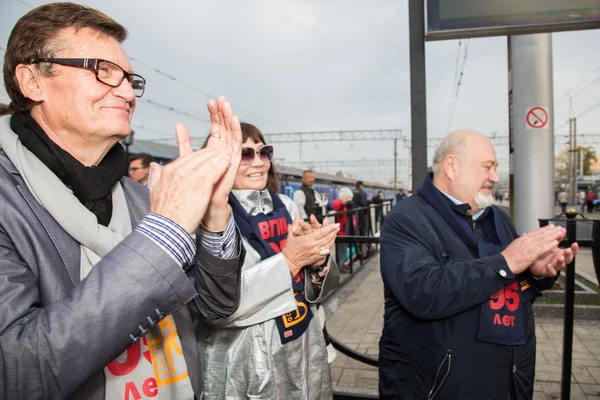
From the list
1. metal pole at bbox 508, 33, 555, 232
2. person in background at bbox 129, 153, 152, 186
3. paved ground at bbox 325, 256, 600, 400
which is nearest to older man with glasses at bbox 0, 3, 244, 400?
paved ground at bbox 325, 256, 600, 400

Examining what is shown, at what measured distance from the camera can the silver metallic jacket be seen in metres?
1.71

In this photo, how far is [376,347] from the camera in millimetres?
4301

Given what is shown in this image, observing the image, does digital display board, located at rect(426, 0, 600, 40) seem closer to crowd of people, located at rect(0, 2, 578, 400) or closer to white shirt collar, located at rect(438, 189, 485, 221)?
crowd of people, located at rect(0, 2, 578, 400)

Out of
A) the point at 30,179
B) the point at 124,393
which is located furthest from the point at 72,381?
the point at 30,179

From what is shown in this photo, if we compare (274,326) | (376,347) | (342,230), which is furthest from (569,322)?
(342,230)

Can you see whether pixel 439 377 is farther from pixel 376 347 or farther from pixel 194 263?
pixel 376 347

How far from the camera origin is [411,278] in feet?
5.98

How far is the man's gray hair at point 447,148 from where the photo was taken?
7.05 feet

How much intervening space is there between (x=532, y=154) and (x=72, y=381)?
4.80m

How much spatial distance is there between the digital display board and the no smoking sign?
2.44m

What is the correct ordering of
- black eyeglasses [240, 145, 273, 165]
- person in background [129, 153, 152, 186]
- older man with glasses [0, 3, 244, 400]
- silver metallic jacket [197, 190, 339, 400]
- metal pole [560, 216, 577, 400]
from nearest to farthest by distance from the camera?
older man with glasses [0, 3, 244, 400] → silver metallic jacket [197, 190, 339, 400] → black eyeglasses [240, 145, 273, 165] → metal pole [560, 216, 577, 400] → person in background [129, 153, 152, 186]

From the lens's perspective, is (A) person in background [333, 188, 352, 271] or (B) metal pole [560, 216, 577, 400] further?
(A) person in background [333, 188, 352, 271]

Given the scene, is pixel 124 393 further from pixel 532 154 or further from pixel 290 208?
pixel 532 154

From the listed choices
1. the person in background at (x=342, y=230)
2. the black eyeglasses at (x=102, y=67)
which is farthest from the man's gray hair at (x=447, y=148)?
the person in background at (x=342, y=230)
